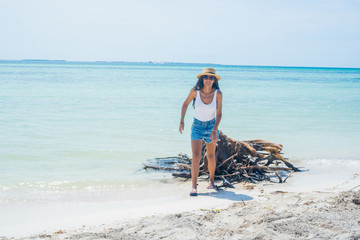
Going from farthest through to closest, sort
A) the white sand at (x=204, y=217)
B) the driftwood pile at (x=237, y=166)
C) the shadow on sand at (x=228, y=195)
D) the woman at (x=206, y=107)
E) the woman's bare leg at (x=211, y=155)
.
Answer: the driftwood pile at (x=237, y=166) < the woman's bare leg at (x=211, y=155) < the woman at (x=206, y=107) < the shadow on sand at (x=228, y=195) < the white sand at (x=204, y=217)

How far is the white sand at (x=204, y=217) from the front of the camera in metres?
3.39

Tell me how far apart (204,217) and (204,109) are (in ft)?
5.09

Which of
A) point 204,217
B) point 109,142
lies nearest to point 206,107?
point 204,217

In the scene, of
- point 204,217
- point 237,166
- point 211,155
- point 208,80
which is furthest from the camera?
point 237,166

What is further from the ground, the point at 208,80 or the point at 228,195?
the point at 208,80

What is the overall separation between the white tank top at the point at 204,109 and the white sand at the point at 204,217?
1.03 meters

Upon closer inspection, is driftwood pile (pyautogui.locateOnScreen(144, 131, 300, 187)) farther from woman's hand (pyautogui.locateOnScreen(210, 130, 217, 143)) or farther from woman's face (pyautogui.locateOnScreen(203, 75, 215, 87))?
woman's face (pyautogui.locateOnScreen(203, 75, 215, 87))

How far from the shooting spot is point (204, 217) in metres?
3.81

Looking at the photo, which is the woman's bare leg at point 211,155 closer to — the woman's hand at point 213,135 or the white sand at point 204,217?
the woman's hand at point 213,135

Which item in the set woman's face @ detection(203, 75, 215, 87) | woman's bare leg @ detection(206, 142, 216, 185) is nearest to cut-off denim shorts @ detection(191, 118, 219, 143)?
woman's bare leg @ detection(206, 142, 216, 185)

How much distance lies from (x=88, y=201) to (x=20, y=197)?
935 millimetres

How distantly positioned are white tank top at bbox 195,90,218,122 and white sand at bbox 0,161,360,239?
1030 mm

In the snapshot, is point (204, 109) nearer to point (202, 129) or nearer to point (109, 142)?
point (202, 129)

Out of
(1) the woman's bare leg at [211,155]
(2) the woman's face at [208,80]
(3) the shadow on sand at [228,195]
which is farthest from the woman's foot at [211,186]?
(2) the woman's face at [208,80]
